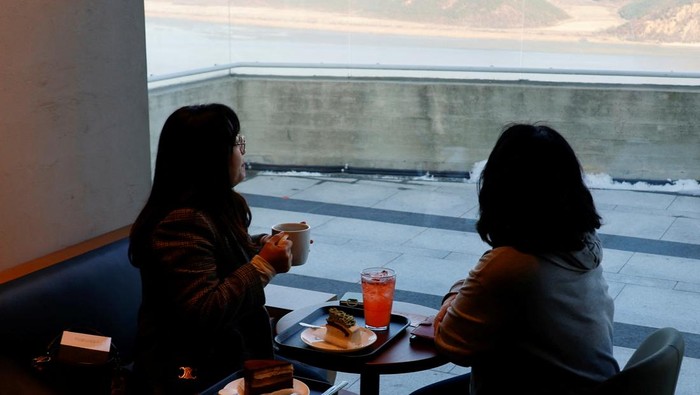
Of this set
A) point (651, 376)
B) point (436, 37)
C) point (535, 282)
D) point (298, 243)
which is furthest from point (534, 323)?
point (436, 37)

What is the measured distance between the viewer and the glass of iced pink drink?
79.9 inches

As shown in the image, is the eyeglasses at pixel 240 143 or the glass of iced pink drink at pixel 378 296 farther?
the glass of iced pink drink at pixel 378 296

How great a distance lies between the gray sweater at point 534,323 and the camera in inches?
63.7

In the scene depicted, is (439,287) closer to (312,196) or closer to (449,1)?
(312,196)

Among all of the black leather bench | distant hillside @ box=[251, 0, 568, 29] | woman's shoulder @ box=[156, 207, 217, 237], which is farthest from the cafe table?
distant hillside @ box=[251, 0, 568, 29]

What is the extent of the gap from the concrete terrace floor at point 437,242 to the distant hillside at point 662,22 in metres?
1.16

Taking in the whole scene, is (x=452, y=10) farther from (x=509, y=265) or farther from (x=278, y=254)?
(x=509, y=265)

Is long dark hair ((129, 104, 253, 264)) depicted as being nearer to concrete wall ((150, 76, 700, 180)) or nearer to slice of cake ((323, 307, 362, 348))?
slice of cake ((323, 307, 362, 348))

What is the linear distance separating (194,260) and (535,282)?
0.75 metres

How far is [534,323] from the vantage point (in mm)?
1625

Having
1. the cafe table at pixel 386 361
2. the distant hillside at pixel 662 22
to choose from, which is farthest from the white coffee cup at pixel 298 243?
the distant hillside at pixel 662 22

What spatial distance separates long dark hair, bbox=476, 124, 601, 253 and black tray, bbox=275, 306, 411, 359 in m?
0.48

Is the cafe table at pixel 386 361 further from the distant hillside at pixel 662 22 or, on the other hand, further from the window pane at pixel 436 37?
the distant hillside at pixel 662 22

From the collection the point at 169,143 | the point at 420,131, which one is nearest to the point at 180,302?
the point at 169,143
